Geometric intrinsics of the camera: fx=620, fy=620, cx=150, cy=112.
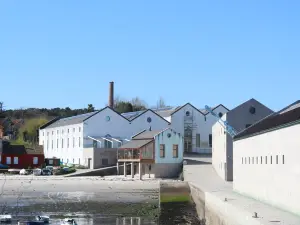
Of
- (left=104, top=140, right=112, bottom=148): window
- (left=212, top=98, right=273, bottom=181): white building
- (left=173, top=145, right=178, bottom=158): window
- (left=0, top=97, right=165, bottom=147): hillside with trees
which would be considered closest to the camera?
(left=212, top=98, right=273, bottom=181): white building

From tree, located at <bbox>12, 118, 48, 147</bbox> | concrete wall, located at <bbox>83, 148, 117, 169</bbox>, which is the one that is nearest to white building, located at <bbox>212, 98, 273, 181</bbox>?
concrete wall, located at <bbox>83, 148, 117, 169</bbox>

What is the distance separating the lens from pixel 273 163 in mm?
30719

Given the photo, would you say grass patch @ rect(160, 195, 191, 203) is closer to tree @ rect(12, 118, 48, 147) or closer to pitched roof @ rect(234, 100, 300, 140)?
pitched roof @ rect(234, 100, 300, 140)

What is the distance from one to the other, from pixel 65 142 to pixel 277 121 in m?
65.4

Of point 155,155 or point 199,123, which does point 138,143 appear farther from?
point 199,123

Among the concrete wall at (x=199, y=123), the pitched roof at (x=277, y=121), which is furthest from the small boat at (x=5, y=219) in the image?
the concrete wall at (x=199, y=123)

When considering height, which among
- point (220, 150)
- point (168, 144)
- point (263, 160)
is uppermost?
point (168, 144)

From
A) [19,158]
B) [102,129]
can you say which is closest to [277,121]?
[102,129]

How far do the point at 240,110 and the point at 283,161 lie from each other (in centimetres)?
2774

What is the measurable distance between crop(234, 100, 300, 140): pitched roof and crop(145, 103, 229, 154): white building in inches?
1865

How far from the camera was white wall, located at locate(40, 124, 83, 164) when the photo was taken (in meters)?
88.1

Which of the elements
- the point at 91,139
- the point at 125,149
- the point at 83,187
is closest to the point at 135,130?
the point at 91,139

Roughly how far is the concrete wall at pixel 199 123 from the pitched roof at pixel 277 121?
4732cm

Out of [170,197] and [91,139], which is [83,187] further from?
[91,139]
